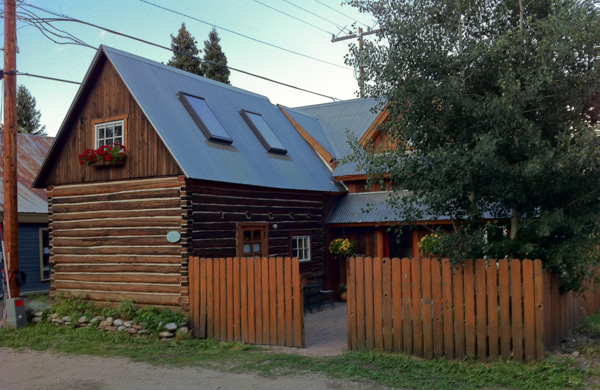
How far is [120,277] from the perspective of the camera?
15.2 m

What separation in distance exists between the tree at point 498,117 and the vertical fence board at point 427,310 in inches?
19.6

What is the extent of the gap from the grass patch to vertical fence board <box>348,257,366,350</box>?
0.39m

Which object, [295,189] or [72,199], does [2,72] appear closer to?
[72,199]

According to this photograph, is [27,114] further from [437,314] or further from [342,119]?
[437,314]

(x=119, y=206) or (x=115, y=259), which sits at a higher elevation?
(x=119, y=206)

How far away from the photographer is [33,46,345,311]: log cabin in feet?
47.0

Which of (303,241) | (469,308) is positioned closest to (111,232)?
(303,241)

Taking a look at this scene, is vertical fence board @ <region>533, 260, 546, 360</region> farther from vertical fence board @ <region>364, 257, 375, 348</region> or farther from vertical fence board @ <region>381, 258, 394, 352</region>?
vertical fence board @ <region>364, 257, 375, 348</region>

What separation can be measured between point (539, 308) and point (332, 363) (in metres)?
3.48

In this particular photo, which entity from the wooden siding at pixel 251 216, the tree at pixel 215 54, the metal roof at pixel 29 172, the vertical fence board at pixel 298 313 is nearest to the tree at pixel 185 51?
the tree at pixel 215 54

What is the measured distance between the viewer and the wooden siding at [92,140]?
14.5 meters

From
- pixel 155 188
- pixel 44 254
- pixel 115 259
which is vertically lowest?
pixel 44 254

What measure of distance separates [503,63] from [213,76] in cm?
2807

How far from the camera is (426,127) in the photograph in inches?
413
